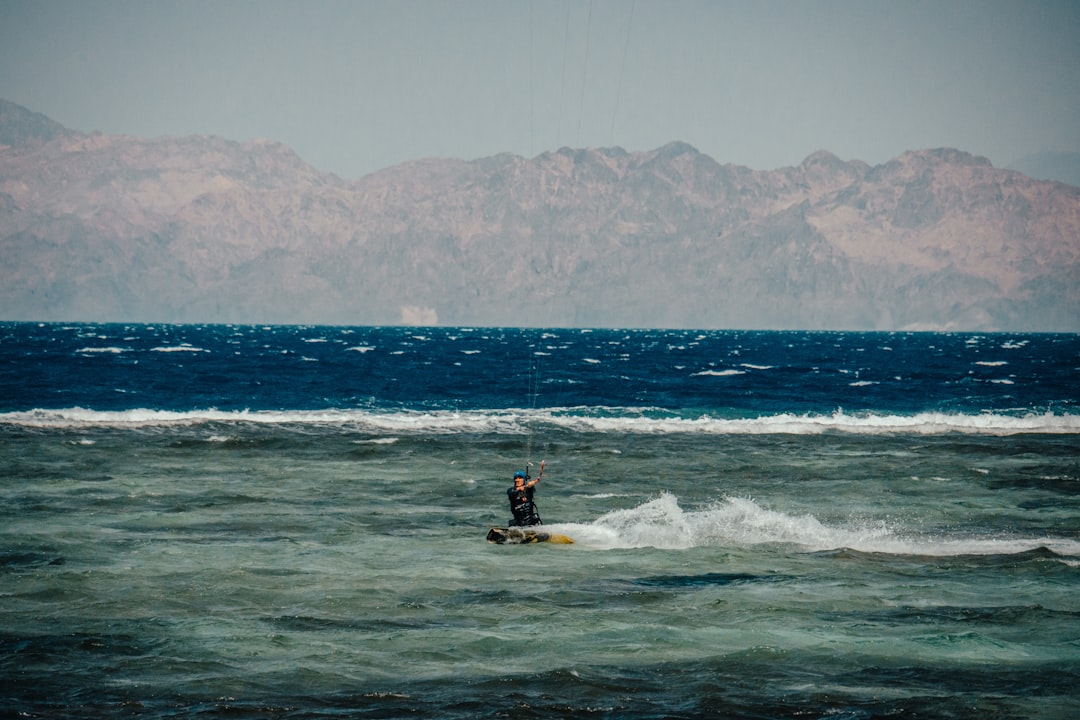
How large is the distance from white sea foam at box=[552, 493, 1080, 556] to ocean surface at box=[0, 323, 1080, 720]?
114 mm

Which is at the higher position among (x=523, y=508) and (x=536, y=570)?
(x=523, y=508)

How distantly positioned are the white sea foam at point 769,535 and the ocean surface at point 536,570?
11cm

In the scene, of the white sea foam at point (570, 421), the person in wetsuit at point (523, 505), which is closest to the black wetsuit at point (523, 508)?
the person in wetsuit at point (523, 505)

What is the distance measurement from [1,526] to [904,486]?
23998mm

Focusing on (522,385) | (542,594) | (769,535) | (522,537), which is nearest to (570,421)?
(522,385)

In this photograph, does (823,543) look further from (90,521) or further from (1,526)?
(1,526)

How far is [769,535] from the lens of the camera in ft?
76.5

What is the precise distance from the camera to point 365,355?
11512 cm

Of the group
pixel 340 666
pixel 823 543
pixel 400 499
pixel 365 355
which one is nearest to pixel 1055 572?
pixel 823 543

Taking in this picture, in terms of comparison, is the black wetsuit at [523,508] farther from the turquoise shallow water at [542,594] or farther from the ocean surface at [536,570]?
the ocean surface at [536,570]

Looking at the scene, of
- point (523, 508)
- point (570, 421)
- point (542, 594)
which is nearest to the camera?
point (542, 594)

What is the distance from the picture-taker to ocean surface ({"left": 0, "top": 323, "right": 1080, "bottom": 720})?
13.0 metres

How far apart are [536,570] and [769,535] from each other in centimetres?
639

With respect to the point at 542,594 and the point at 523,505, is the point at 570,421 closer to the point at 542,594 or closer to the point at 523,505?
the point at 523,505
